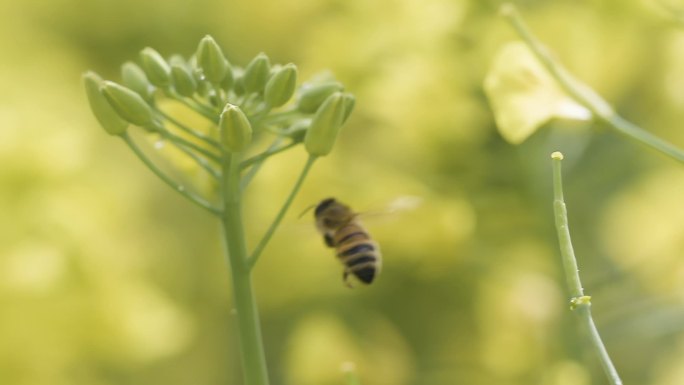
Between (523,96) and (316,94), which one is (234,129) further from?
(523,96)

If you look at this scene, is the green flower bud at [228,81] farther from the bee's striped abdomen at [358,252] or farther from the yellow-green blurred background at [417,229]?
the yellow-green blurred background at [417,229]

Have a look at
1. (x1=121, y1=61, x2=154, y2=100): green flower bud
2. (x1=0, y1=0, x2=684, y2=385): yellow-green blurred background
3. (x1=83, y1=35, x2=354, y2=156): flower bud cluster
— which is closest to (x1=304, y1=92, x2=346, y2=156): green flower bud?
(x1=83, y1=35, x2=354, y2=156): flower bud cluster

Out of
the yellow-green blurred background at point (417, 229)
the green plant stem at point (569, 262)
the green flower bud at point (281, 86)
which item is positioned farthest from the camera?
the yellow-green blurred background at point (417, 229)

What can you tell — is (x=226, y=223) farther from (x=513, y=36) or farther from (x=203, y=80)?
(x=513, y=36)

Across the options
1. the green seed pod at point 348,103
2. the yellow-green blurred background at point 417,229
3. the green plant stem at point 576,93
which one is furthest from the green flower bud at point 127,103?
the yellow-green blurred background at point 417,229

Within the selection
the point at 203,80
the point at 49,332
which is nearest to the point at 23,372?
the point at 49,332

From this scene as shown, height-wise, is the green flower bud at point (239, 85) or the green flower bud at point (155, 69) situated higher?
the green flower bud at point (155, 69)

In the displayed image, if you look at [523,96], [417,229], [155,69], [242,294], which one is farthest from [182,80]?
[417,229]
